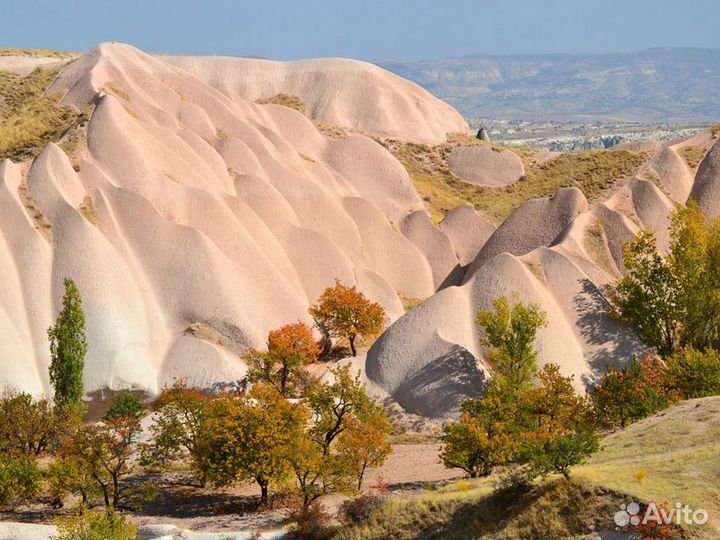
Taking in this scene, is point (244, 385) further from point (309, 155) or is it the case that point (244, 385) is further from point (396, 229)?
point (309, 155)

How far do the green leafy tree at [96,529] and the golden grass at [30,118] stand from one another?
1654 inches

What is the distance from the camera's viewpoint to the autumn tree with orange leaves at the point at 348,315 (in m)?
65.4

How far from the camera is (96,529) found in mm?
36469

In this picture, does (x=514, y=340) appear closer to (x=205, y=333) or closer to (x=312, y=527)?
(x=205, y=333)

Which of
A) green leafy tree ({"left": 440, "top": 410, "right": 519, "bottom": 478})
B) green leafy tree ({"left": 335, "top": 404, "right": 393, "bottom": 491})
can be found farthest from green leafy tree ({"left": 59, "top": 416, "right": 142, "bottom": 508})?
green leafy tree ({"left": 440, "top": 410, "right": 519, "bottom": 478})

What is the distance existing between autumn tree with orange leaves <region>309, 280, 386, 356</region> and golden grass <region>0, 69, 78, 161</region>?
2307cm

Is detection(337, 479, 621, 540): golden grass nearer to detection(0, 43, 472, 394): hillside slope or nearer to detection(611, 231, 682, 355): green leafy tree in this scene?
detection(0, 43, 472, 394): hillside slope

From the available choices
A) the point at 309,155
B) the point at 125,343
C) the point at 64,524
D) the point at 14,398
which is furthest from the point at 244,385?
the point at 309,155

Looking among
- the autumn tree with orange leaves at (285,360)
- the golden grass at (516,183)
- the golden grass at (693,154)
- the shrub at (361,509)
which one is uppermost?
the golden grass at (516,183)

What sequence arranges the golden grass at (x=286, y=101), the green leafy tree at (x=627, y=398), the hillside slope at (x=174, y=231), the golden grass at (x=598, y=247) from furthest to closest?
1. the golden grass at (x=286, y=101)
2. the golden grass at (x=598, y=247)
3. the hillside slope at (x=174, y=231)
4. the green leafy tree at (x=627, y=398)

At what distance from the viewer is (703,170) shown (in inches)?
3127

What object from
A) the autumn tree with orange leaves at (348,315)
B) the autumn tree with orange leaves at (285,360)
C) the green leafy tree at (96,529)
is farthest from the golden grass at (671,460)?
the autumn tree with orange leaves at (348,315)

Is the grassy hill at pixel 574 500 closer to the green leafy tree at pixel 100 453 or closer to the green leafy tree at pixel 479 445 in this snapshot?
the green leafy tree at pixel 479 445

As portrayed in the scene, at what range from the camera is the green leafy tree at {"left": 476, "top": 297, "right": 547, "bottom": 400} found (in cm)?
5594
